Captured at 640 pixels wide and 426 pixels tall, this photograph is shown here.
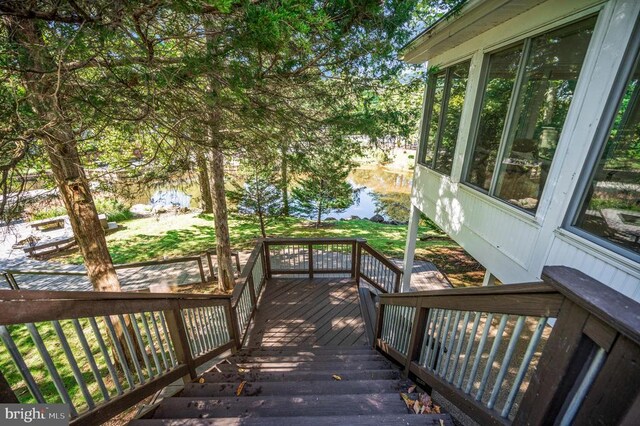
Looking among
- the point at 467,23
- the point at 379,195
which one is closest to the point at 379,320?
the point at 467,23

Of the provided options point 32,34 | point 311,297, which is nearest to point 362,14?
point 32,34

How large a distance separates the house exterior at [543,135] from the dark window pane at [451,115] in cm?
3

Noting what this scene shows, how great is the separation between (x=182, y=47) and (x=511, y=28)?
3.14 meters

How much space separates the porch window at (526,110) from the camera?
2.16m

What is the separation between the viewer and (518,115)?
2.67 metres

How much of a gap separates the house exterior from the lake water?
825 centimetres

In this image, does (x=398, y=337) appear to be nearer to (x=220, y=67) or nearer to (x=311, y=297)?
(x=311, y=297)

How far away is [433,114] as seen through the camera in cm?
449

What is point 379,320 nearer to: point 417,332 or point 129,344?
point 417,332

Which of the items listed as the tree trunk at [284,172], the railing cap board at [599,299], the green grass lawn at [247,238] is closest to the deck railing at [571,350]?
the railing cap board at [599,299]

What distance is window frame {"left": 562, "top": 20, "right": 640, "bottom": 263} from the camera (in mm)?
1679

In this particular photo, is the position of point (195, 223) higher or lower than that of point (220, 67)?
lower

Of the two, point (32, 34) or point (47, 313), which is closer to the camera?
point (47, 313)

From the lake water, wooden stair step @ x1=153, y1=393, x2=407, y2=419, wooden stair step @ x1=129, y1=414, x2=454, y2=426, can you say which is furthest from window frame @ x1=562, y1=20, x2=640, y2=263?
the lake water
